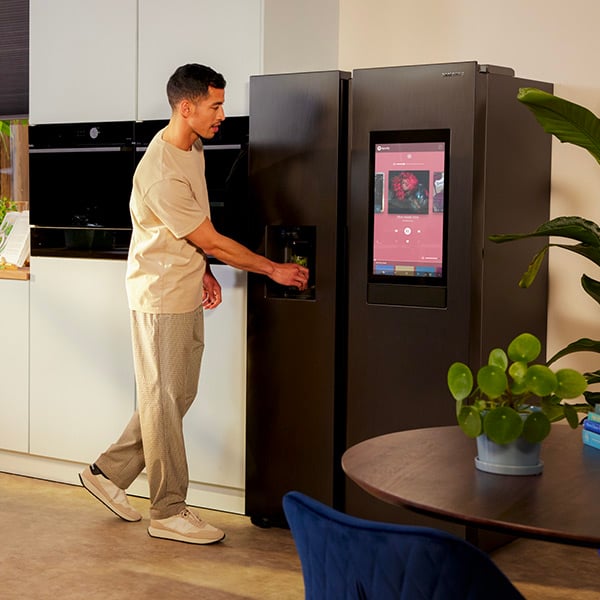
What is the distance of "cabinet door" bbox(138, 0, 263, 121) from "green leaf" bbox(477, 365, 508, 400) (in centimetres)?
238

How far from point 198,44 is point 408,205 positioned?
3.87 feet

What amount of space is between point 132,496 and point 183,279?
1233 mm

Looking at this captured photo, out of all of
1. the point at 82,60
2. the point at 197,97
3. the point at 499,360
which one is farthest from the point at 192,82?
the point at 499,360

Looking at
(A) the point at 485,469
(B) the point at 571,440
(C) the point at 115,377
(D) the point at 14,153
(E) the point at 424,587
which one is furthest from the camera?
(D) the point at 14,153

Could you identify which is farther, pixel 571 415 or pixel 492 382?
pixel 571 415

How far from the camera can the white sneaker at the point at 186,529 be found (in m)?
3.99

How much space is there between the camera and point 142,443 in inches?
166

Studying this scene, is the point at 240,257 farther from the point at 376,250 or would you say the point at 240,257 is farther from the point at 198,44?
the point at 198,44

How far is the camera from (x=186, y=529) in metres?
4.00

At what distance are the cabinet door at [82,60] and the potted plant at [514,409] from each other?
2.78m

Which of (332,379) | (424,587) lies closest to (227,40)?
(332,379)

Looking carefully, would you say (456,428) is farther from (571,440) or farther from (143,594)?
(143,594)

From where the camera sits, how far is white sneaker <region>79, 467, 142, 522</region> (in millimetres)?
4242

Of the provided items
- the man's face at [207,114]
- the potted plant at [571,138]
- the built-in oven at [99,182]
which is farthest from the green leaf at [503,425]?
the built-in oven at [99,182]
